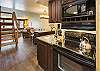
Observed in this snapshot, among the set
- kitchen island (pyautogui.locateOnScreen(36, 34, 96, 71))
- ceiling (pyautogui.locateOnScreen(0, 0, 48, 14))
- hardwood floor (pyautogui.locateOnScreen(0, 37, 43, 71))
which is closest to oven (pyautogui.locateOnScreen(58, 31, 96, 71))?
kitchen island (pyautogui.locateOnScreen(36, 34, 96, 71))

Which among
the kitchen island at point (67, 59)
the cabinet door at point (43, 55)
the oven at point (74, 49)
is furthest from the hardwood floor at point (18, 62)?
the oven at point (74, 49)

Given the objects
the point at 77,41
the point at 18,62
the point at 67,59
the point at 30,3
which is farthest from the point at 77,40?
the point at 30,3

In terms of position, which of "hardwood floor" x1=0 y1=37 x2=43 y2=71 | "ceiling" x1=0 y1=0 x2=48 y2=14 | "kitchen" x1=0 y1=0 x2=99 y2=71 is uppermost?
"ceiling" x1=0 y1=0 x2=48 y2=14

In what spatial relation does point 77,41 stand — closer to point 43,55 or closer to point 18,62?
point 43,55

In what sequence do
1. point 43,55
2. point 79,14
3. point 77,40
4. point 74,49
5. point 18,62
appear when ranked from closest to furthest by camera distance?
point 74,49
point 79,14
point 77,40
point 43,55
point 18,62

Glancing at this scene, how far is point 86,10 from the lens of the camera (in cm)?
196

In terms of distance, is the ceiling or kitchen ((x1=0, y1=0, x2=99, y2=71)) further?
the ceiling

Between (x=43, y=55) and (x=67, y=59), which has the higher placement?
(x=67, y=59)

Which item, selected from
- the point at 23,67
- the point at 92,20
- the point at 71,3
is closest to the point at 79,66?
the point at 92,20

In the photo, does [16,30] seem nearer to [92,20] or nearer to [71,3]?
[71,3]

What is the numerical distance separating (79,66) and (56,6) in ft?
6.91

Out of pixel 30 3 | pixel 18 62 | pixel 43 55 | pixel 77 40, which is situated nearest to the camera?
pixel 77 40

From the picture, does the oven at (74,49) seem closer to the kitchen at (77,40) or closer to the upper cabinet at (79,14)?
the kitchen at (77,40)

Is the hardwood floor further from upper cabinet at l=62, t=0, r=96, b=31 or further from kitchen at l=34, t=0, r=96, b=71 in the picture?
upper cabinet at l=62, t=0, r=96, b=31
